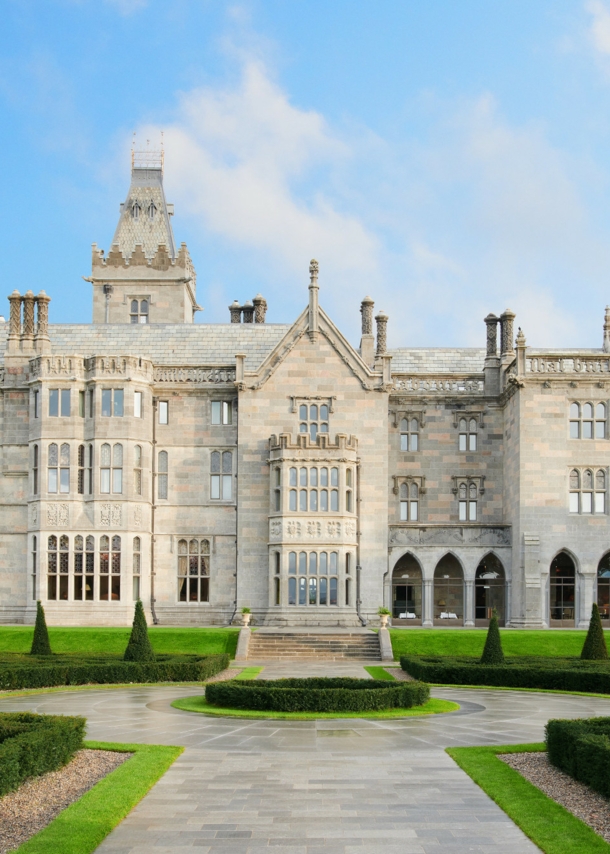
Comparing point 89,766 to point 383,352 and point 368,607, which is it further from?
point 383,352

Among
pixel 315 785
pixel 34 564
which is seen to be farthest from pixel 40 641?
pixel 315 785

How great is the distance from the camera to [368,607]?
172 feet

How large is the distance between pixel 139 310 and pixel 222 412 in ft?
59.8

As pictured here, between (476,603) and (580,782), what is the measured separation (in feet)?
127

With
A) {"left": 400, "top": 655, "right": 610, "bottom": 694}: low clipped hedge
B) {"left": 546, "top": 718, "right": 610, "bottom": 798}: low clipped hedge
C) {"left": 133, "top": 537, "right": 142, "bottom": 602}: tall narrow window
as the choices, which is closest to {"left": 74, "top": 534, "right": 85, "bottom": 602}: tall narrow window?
{"left": 133, "top": 537, "right": 142, "bottom": 602}: tall narrow window

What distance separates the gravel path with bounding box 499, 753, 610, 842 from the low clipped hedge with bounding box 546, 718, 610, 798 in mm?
150

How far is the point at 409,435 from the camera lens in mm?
57281

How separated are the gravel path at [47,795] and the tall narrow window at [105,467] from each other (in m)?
32.9

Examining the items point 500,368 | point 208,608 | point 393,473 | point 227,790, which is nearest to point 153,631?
point 208,608

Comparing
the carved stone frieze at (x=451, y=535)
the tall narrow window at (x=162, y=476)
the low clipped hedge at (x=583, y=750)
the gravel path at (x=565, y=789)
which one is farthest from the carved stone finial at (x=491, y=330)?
the gravel path at (x=565, y=789)

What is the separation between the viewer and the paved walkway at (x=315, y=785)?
46.9 ft

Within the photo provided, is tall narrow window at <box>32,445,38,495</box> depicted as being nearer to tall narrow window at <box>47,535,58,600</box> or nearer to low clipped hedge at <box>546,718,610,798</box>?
tall narrow window at <box>47,535,58,600</box>

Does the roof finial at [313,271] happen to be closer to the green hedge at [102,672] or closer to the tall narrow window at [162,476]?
the tall narrow window at [162,476]

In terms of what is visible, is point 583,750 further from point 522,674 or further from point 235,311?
point 235,311
